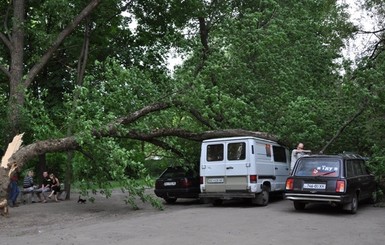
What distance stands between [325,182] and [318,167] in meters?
0.56

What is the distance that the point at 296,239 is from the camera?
901 cm

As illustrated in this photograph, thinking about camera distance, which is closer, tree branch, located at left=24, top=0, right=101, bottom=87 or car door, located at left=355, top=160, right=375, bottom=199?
car door, located at left=355, top=160, right=375, bottom=199

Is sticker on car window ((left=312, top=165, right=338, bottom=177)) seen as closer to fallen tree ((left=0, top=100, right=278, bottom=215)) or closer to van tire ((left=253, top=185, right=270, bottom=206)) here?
van tire ((left=253, top=185, right=270, bottom=206))

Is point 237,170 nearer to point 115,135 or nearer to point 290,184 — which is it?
point 290,184

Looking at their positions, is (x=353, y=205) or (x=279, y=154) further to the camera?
(x=279, y=154)

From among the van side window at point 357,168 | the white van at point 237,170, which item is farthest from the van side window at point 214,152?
the van side window at point 357,168

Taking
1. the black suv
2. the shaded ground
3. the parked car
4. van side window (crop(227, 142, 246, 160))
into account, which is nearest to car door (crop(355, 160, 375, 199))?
the black suv

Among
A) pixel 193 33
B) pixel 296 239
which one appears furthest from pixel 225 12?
pixel 296 239

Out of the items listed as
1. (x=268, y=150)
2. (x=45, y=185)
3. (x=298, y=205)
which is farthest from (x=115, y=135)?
(x=298, y=205)

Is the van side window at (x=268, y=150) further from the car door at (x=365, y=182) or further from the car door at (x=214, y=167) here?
the car door at (x=365, y=182)

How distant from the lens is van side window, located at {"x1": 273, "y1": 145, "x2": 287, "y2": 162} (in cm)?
1640

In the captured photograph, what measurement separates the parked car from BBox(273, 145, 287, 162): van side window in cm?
311

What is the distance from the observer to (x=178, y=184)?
17188mm

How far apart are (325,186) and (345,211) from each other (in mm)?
1546
